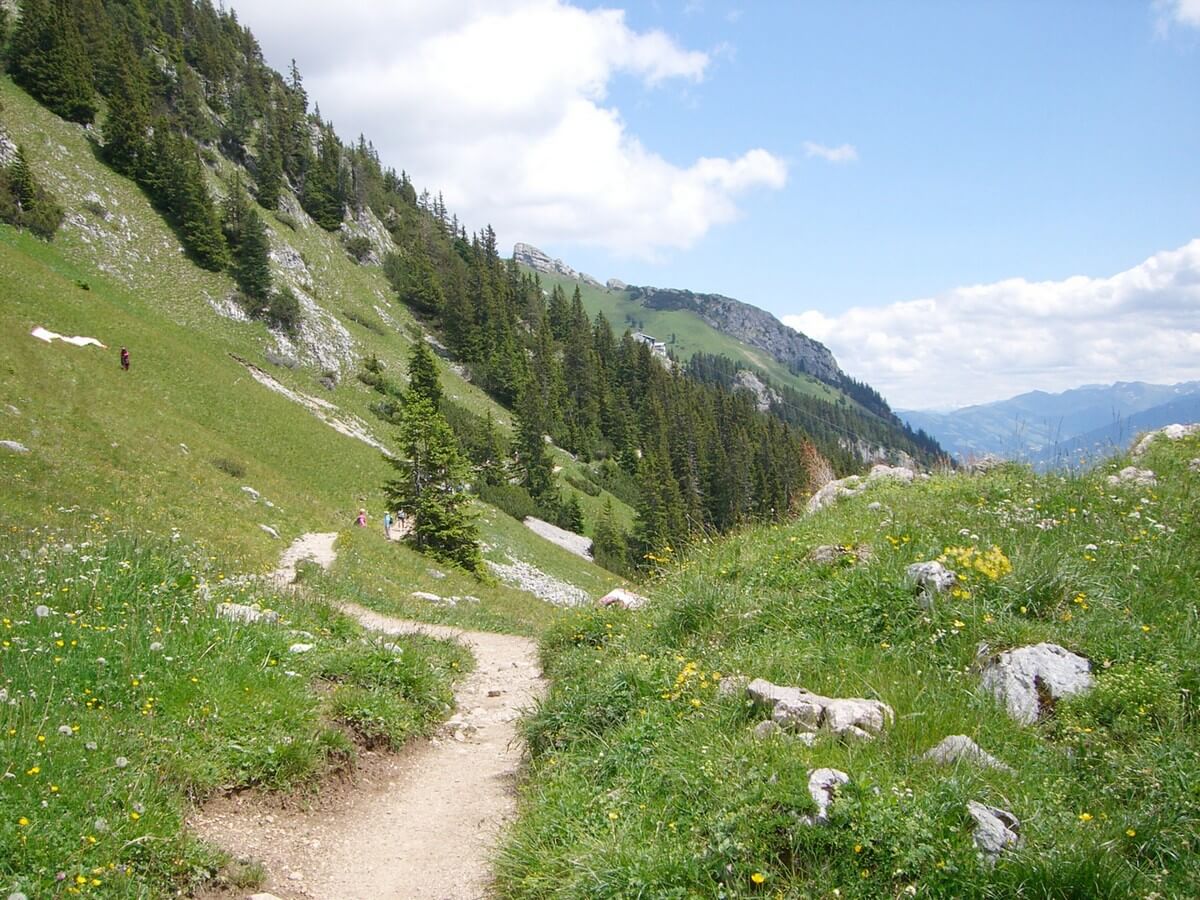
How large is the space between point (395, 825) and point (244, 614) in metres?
3.45

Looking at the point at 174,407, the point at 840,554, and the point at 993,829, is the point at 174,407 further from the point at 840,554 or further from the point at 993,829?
the point at 993,829

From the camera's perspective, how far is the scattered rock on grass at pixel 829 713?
4801 mm

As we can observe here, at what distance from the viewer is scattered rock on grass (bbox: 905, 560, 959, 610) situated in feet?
20.8

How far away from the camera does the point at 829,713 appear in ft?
16.2

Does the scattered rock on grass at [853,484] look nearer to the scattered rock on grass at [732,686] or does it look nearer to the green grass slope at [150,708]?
the scattered rock on grass at [732,686]

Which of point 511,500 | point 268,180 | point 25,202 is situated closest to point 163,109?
point 268,180

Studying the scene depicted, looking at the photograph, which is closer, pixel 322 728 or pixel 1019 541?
pixel 322 728

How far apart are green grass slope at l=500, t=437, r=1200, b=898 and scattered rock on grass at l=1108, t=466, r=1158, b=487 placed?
0.84 ft

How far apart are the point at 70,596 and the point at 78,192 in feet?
186

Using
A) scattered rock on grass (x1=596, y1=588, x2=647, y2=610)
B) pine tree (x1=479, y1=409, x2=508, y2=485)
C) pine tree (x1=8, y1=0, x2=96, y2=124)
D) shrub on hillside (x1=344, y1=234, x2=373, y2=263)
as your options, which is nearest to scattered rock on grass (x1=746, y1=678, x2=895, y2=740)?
scattered rock on grass (x1=596, y1=588, x2=647, y2=610)

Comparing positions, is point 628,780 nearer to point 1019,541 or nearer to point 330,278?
point 1019,541

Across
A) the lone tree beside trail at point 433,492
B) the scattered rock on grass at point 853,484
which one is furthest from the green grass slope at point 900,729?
the lone tree beside trail at point 433,492

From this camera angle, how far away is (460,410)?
70750mm

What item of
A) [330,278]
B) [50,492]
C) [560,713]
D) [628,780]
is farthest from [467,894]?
[330,278]
